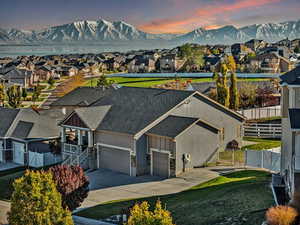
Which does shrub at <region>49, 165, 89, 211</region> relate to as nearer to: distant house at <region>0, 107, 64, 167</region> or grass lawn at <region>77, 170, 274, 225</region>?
grass lawn at <region>77, 170, 274, 225</region>

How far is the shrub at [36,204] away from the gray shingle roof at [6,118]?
20.4m

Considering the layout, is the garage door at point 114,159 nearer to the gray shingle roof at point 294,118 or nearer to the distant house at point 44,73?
the gray shingle roof at point 294,118

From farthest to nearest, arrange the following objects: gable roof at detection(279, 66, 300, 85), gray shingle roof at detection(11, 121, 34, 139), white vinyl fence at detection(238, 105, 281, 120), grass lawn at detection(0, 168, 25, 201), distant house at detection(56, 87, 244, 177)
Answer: white vinyl fence at detection(238, 105, 281, 120)
gray shingle roof at detection(11, 121, 34, 139)
distant house at detection(56, 87, 244, 177)
grass lawn at detection(0, 168, 25, 201)
gable roof at detection(279, 66, 300, 85)

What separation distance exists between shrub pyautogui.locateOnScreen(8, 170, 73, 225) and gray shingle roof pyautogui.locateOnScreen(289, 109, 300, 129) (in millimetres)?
9233

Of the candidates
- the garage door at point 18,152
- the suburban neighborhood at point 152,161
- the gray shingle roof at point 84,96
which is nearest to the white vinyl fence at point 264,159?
the suburban neighborhood at point 152,161

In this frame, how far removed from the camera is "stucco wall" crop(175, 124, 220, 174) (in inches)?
1181

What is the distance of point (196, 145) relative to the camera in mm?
30953

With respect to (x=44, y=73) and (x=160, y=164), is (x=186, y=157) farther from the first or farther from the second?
(x=44, y=73)

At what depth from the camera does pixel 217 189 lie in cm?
2458

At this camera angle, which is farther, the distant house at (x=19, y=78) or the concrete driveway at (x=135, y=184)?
the distant house at (x=19, y=78)

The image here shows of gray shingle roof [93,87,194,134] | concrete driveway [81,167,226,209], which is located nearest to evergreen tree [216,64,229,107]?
gray shingle roof [93,87,194,134]

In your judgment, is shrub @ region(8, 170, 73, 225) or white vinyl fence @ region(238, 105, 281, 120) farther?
white vinyl fence @ region(238, 105, 281, 120)

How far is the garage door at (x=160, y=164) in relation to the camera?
30.2 m

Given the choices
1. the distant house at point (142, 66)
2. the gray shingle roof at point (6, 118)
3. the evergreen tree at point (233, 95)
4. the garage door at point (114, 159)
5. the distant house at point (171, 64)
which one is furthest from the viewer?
the distant house at point (142, 66)
